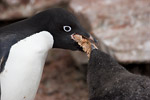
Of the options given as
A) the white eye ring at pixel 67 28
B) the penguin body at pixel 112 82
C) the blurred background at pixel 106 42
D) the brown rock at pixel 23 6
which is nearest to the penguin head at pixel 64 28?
the white eye ring at pixel 67 28

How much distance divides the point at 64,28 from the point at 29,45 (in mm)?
234

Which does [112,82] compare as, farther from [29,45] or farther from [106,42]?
[106,42]

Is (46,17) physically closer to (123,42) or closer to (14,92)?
(14,92)

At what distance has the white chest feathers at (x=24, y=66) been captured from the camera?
2.38m

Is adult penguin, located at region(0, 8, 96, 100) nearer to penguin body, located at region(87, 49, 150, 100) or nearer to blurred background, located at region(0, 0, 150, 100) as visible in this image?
penguin body, located at region(87, 49, 150, 100)

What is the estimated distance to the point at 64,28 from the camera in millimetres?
2471

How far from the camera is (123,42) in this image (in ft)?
11.8

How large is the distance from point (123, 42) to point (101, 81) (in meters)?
1.30

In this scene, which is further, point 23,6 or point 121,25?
point 23,6

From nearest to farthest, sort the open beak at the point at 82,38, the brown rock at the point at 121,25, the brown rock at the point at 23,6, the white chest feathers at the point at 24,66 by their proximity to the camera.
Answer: the white chest feathers at the point at 24,66 < the open beak at the point at 82,38 < the brown rock at the point at 121,25 < the brown rock at the point at 23,6

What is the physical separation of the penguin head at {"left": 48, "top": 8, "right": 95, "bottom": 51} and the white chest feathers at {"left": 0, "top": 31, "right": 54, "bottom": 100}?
0.14ft

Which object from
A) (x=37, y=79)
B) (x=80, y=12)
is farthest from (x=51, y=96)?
(x=37, y=79)

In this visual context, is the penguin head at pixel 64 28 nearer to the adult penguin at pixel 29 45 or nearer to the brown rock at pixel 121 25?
the adult penguin at pixel 29 45

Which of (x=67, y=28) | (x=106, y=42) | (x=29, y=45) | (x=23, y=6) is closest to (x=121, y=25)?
(x=106, y=42)
